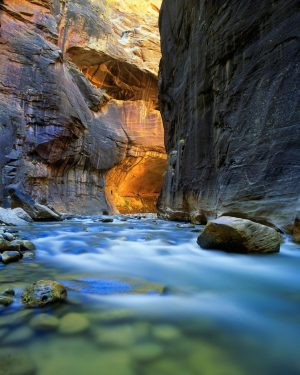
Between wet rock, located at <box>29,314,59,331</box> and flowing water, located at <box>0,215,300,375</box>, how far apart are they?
0.02 meters

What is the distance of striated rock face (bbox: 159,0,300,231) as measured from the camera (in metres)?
5.03

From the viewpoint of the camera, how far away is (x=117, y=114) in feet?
79.4

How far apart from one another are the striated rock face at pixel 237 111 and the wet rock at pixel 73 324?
3.91m

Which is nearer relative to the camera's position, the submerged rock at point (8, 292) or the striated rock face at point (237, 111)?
the submerged rock at point (8, 292)

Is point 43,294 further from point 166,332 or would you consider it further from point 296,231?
point 296,231

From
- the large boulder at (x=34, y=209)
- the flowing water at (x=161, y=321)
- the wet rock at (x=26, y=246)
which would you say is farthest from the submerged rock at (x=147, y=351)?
the large boulder at (x=34, y=209)

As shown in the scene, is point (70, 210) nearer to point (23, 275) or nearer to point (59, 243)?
point (59, 243)

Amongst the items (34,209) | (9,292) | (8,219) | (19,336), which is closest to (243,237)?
(9,292)

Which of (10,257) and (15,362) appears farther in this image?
(10,257)

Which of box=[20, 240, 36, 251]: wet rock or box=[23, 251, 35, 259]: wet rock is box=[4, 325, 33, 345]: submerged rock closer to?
box=[23, 251, 35, 259]: wet rock

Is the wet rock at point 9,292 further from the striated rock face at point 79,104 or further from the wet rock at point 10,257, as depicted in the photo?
the striated rock face at point 79,104

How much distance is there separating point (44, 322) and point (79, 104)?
64.7 ft

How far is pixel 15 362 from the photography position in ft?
3.73

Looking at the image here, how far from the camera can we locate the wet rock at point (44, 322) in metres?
1.45
